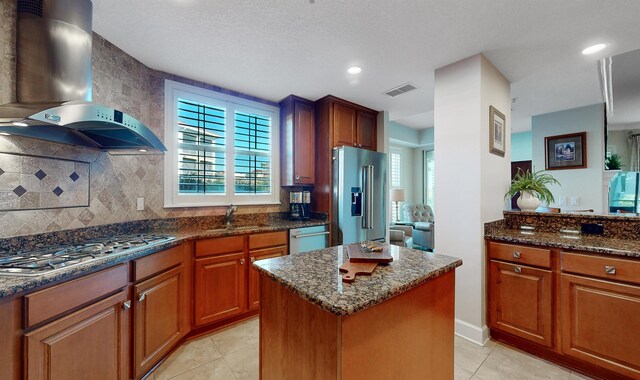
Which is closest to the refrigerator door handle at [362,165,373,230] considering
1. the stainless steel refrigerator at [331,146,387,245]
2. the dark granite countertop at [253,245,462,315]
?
the stainless steel refrigerator at [331,146,387,245]

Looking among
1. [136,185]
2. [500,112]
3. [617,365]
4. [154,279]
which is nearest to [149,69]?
[136,185]

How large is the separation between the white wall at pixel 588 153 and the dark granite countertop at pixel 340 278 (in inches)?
150

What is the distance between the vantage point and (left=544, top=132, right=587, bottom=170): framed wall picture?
365 cm

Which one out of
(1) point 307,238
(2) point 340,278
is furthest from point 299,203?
(2) point 340,278

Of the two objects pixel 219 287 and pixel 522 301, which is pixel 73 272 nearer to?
pixel 219 287

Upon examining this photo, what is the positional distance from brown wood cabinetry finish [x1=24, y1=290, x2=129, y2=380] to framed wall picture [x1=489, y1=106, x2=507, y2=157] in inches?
120

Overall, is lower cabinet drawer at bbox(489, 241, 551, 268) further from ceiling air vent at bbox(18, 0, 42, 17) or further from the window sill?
ceiling air vent at bbox(18, 0, 42, 17)

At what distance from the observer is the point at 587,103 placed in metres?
3.51

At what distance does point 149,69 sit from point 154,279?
6.52 feet

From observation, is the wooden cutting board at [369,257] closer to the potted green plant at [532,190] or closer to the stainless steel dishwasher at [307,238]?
the stainless steel dishwasher at [307,238]

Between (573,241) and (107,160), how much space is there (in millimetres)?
3675

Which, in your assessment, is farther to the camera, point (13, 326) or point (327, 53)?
point (327, 53)

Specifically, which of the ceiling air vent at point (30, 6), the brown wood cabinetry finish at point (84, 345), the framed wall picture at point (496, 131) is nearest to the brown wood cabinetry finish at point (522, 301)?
the framed wall picture at point (496, 131)

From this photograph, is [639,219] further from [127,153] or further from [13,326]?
[127,153]
